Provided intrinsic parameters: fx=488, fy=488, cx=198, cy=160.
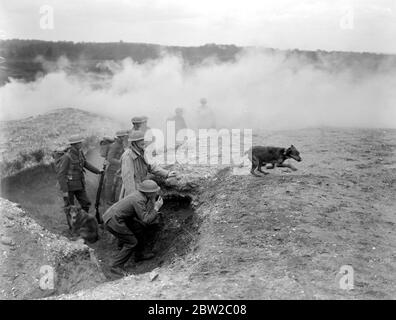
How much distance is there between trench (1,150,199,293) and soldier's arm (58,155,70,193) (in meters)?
0.84

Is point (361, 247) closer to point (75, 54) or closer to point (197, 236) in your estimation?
point (197, 236)

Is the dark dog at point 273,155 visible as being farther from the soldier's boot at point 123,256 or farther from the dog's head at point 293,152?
the soldier's boot at point 123,256

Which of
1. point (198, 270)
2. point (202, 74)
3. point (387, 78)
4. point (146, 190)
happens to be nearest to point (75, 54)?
point (202, 74)

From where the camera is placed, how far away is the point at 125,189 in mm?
6918

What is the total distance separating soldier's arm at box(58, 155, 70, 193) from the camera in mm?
7793

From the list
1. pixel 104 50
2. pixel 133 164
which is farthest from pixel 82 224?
pixel 104 50

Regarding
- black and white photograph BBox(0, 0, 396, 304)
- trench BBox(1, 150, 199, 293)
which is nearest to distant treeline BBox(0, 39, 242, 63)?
black and white photograph BBox(0, 0, 396, 304)

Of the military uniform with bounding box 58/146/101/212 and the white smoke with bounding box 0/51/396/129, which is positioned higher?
the white smoke with bounding box 0/51/396/129

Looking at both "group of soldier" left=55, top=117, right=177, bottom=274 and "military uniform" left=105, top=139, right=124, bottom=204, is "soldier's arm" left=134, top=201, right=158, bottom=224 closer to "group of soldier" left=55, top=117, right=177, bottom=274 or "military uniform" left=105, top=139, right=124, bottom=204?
"group of soldier" left=55, top=117, right=177, bottom=274

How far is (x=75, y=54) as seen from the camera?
24.1m

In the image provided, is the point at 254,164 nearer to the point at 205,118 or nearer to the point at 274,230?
the point at 274,230

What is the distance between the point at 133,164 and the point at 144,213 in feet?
2.62

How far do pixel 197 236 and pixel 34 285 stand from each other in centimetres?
212

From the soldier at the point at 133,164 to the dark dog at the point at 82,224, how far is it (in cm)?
106
